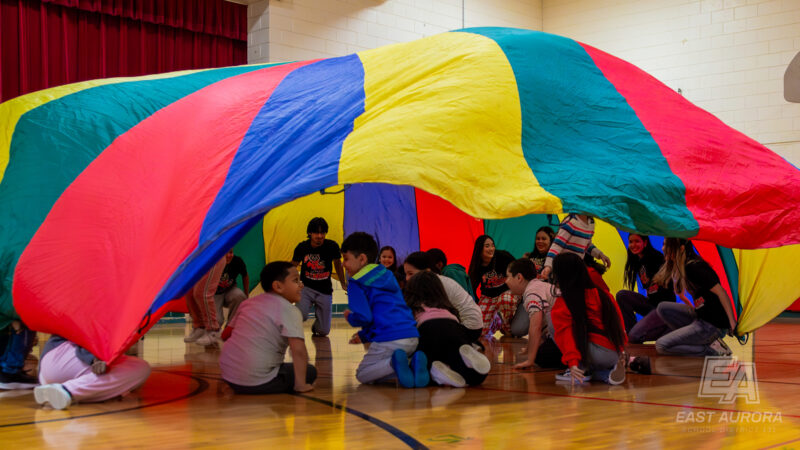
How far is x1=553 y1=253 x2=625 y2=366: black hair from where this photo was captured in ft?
13.3

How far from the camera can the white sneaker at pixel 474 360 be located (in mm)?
4047

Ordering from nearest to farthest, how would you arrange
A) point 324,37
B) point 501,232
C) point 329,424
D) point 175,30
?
point 329,424 → point 501,232 → point 175,30 → point 324,37

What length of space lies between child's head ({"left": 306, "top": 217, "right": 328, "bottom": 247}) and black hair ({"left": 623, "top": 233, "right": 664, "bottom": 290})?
236 centimetres

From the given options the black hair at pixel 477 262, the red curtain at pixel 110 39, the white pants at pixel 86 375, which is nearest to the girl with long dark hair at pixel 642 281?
the black hair at pixel 477 262

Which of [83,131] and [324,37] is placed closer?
[83,131]

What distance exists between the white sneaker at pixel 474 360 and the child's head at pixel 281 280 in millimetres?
856

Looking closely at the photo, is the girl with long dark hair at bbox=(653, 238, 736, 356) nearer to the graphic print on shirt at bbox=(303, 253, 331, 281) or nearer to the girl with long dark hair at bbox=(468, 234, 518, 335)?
the girl with long dark hair at bbox=(468, 234, 518, 335)

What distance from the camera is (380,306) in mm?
4121

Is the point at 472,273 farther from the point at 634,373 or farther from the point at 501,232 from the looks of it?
the point at 634,373

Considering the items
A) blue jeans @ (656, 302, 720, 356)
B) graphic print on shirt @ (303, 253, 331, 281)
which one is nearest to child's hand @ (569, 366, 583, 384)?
blue jeans @ (656, 302, 720, 356)

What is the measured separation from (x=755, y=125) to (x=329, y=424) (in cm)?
828

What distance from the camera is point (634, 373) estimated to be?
15.1 feet

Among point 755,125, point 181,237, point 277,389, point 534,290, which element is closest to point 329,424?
point 277,389

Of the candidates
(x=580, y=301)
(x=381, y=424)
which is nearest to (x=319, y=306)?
(x=580, y=301)
